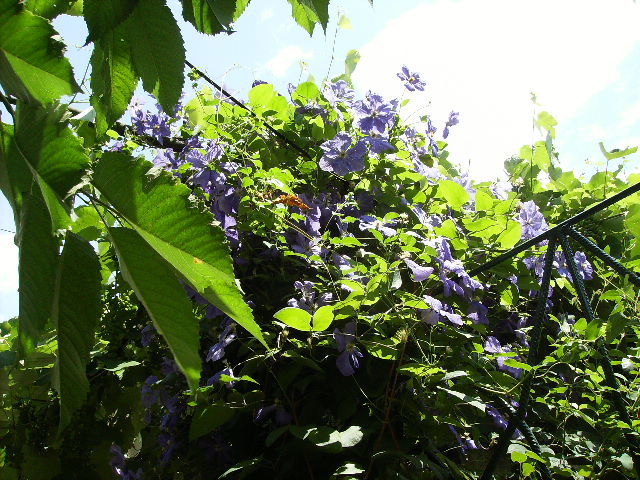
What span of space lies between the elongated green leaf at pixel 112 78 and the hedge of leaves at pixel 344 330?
31 cm

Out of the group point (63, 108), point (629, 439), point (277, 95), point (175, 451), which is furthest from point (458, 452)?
point (63, 108)

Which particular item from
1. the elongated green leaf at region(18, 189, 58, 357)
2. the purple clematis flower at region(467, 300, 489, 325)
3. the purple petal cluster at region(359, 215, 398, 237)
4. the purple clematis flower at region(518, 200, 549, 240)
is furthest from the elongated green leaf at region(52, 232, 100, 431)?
the purple clematis flower at region(518, 200, 549, 240)

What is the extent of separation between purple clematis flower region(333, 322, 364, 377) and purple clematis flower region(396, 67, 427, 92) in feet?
3.22

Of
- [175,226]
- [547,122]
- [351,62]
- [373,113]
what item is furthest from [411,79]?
[175,226]

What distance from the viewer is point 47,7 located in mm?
462

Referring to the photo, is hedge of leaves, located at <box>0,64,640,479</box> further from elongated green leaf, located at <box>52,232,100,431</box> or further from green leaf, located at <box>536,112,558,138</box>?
elongated green leaf, located at <box>52,232,100,431</box>

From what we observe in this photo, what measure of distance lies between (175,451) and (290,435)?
0.40 metres

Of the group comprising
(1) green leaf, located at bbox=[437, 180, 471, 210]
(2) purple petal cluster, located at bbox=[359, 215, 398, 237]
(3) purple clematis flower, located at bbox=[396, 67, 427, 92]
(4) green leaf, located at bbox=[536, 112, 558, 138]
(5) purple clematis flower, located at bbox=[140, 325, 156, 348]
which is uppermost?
(3) purple clematis flower, located at bbox=[396, 67, 427, 92]

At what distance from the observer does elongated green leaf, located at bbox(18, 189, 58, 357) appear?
1.03ft

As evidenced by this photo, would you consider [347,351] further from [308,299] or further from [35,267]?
[35,267]

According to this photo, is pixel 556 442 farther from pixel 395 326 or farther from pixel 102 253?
pixel 102 253

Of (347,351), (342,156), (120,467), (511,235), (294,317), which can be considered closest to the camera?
(294,317)

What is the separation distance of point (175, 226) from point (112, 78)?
0.19 meters

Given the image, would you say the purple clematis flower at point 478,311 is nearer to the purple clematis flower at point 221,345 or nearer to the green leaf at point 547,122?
the purple clematis flower at point 221,345
